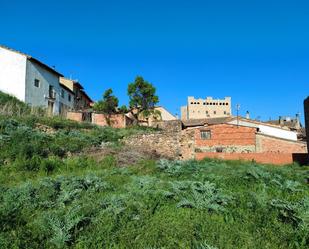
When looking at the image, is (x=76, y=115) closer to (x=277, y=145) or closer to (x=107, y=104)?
(x=107, y=104)

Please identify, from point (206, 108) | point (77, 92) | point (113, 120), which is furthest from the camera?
point (206, 108)

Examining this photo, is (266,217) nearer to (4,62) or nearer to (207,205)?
(207,205)

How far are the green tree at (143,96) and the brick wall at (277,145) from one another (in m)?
13.7

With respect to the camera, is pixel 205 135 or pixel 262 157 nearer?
pixel 262 157

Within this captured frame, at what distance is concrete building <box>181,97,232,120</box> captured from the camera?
80.6m

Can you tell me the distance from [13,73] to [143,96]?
15063 mm

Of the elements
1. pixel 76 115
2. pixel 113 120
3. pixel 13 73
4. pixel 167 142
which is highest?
pixel 13 73

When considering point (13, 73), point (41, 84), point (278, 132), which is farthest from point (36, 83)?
point (278, 132)

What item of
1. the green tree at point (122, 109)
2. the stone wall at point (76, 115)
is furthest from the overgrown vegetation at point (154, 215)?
the green tree at point (122, 109)

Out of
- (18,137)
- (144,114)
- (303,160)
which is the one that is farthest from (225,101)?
(18,137)

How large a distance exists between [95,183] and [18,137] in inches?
284

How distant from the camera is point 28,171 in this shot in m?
9.68

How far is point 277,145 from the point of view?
27.4 metres

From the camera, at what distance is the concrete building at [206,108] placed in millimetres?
80625
